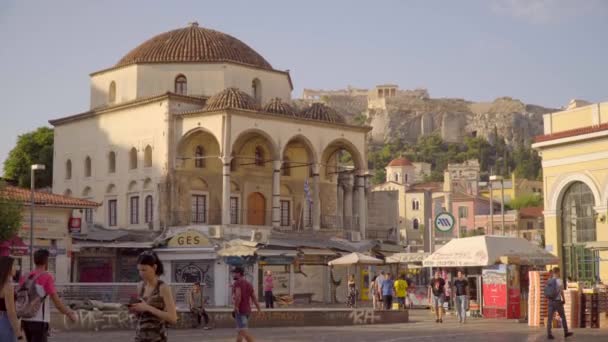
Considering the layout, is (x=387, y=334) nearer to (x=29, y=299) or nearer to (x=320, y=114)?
(x=29, y=299)

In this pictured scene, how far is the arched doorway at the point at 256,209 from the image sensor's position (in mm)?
52125

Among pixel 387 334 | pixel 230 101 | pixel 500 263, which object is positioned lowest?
pixel 387 334

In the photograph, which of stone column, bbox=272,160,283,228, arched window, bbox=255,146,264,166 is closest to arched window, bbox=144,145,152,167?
arched window, bbox=255,146,264,166

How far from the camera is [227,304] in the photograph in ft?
139

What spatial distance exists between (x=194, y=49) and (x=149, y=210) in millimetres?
8533

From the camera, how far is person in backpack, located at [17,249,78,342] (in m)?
10.9

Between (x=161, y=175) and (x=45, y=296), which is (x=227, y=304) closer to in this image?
(x=161, y=175)

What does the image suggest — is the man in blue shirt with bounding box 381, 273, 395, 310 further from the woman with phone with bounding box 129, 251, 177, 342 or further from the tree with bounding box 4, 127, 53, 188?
the tree with bounding box 4, 127, 53, 188

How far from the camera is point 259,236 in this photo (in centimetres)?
4619

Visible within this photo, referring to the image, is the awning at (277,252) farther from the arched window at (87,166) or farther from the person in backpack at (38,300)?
the person in backpack at (38,300)

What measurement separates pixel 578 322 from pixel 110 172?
32.7m

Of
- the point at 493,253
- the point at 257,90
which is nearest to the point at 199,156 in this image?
the point at 257,90

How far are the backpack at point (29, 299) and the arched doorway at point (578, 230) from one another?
23.6 meters

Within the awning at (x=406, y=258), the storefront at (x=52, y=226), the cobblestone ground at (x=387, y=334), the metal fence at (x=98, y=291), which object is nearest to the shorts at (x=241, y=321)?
the cobblestone ground at (x=387, y=334)
